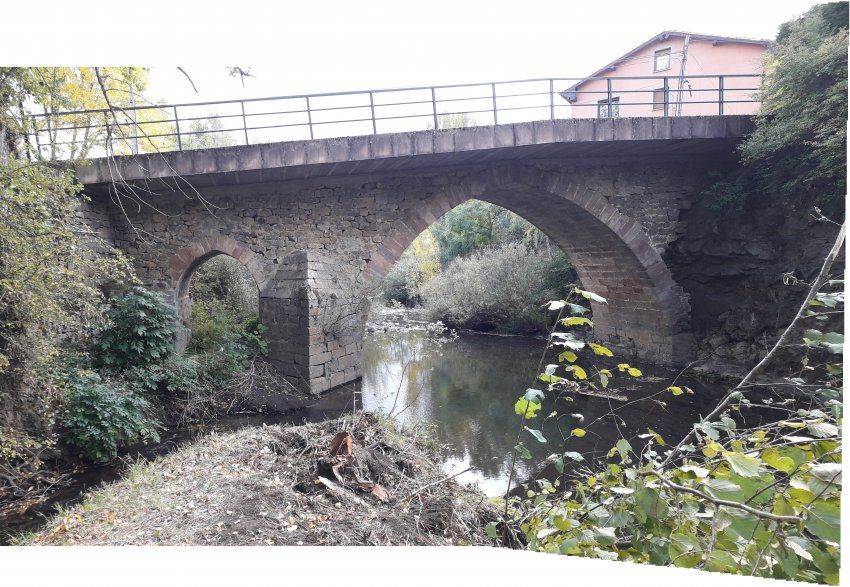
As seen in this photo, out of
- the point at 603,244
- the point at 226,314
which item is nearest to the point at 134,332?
the point at 226,314

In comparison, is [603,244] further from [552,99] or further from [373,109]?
[373,109]

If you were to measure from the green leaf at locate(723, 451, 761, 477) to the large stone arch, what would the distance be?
7.56 meters

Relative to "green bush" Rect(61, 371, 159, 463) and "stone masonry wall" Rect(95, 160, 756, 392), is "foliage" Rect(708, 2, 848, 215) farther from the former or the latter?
"green bush" Rect(61, 371, 159, 463)

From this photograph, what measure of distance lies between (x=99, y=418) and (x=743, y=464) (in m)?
5.96

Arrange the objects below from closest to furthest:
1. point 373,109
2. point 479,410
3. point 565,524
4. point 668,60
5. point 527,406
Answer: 1. point 565,524
2. point 527,406
3. point 479,410
4. point 373,109
5. point 668,60

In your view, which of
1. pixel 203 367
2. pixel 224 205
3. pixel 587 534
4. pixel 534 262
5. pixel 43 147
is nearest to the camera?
pixel 587 534

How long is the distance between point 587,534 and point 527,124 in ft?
23.4

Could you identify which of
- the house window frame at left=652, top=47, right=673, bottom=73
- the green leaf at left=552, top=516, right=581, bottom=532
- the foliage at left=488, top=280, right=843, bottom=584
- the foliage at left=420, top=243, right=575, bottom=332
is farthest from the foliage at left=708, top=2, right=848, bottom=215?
the foliage at left=420, top=243, right=575, bottom=332

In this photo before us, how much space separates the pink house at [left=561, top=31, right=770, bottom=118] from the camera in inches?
224

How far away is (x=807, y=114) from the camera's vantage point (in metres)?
3.64

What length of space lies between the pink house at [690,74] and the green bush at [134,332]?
6.37 metres

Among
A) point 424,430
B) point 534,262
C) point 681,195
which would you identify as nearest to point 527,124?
point 681,195

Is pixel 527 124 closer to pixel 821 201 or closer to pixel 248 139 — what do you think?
pixel 821 201

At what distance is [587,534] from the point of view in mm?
1556
